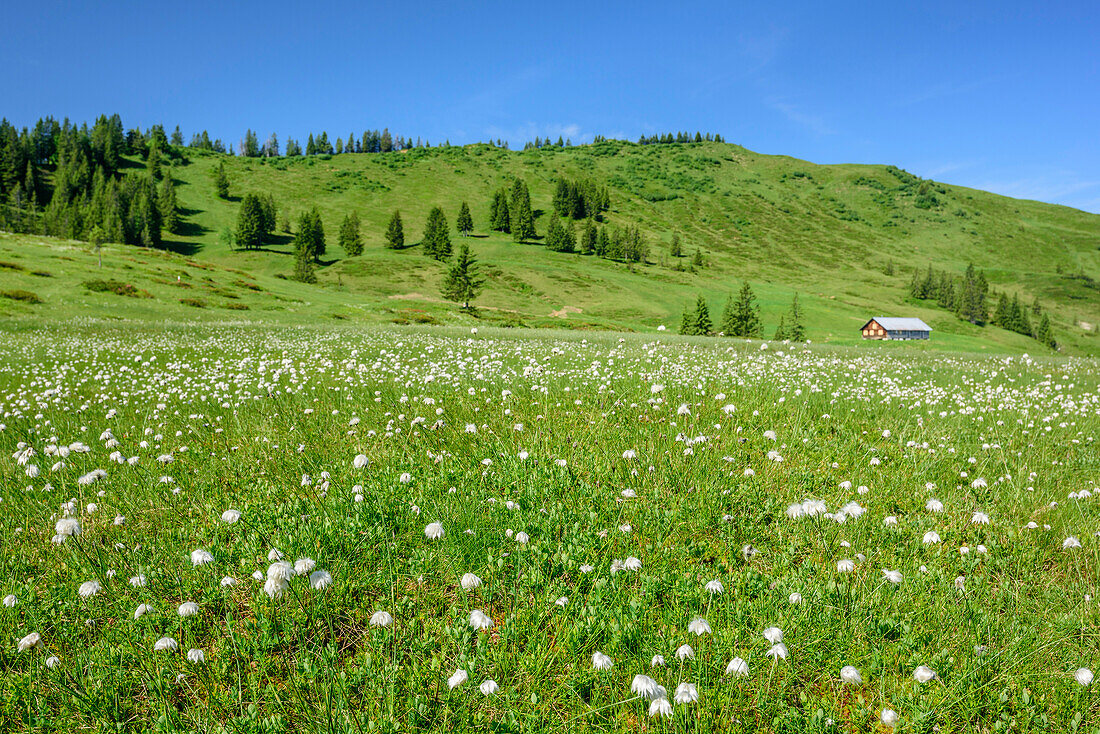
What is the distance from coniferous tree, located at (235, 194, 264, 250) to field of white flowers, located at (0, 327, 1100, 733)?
151m

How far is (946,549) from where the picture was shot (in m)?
4.06

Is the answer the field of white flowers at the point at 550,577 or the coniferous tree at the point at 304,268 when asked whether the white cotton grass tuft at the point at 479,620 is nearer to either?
the field of white flowers at the point at 550,577

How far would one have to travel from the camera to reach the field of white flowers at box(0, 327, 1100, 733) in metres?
2.54

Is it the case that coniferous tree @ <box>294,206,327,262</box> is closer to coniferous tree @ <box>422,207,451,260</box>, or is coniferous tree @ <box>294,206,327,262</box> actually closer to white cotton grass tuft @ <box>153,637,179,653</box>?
coniferous tree @ <box>422,207,451,260</box>

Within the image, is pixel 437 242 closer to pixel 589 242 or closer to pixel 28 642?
pixel 589 242

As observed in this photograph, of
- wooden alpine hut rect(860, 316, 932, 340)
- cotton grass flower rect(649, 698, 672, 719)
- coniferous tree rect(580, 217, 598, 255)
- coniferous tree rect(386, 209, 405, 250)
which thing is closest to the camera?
cotton grass flower rect(649, 698, 672, 719)

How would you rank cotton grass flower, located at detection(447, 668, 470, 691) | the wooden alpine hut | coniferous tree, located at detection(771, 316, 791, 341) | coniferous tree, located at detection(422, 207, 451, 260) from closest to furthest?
cotton grass flower, located at detection(447, 668, 470, 691), coniferous tree, located at detection(771, 316, 791, 341), the wooden alpine hut, coniferous tree, located at detection(422, 207, 451, 260)

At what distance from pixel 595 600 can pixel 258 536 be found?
2610 mm

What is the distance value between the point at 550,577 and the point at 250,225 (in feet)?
519

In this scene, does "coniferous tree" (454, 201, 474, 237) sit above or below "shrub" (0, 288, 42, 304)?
above

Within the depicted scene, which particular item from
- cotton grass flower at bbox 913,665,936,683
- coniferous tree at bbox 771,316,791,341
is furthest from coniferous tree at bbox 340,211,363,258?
cotton grass flower at bbox 913,665,936,683

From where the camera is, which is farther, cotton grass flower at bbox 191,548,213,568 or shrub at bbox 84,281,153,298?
shrub at bbox 84,281,153,298

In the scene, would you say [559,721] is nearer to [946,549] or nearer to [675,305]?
[946,549]

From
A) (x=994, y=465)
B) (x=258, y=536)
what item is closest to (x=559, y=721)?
(x=258, y=536)
